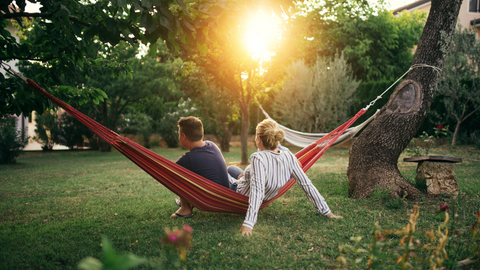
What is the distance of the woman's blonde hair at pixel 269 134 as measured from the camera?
2.53 meters

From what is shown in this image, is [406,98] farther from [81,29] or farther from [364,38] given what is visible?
[364,38]

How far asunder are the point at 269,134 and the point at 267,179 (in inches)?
13.9

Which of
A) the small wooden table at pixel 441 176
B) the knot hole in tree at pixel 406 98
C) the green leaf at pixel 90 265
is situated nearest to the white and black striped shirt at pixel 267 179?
the small wooden table at pixel 441 176

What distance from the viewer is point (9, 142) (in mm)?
7254

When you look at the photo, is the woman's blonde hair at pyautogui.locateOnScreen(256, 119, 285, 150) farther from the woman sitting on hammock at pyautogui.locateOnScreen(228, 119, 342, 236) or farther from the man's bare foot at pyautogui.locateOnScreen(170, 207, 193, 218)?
the man's bare foot at pyautogui.locateOnScreen(170, 207, 193, 218)

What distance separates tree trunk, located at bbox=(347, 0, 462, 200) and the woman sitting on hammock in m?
0.90

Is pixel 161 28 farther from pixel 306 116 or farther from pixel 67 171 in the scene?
pixel 306 116

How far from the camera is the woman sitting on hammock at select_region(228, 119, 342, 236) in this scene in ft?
7.80

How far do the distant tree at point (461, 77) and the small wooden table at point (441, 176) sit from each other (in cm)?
689

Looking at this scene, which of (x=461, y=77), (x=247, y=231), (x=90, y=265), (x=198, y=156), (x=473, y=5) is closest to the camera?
(x=90, y=265)

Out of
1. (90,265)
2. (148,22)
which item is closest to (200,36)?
(148,22)

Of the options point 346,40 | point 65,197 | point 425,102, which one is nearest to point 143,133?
point 65,197

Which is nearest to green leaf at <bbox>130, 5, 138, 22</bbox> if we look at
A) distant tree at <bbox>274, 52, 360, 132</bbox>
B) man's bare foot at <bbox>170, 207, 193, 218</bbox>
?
man's bare foot at <bbox>170, 207, 193, 218</bbox>

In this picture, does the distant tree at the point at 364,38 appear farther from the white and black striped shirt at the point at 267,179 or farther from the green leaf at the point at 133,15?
the green leaf at the point at 133,15
